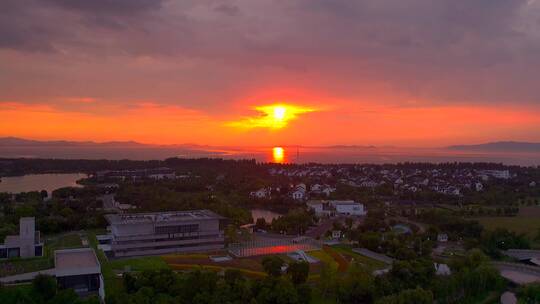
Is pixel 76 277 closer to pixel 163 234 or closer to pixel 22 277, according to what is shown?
pixel 22 277

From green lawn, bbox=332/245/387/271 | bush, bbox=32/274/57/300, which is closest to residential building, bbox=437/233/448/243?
green lawn, bbox=332/245/387/271

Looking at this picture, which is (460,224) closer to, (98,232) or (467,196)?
(467,196)

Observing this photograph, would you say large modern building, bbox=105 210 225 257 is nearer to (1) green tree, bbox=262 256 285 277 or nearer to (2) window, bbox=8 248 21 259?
(2) window, bbox=8 248 21 259

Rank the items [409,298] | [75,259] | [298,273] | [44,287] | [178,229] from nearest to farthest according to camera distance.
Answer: [409,298] < [44,287] < [298,273] < [75,259] < [178,229]

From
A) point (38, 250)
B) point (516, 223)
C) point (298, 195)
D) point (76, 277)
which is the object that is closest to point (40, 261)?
point (38, 250)

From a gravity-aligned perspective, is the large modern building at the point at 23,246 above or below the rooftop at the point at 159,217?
below

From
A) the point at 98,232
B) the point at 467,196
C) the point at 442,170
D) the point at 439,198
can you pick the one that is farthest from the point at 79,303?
the point at 442,170

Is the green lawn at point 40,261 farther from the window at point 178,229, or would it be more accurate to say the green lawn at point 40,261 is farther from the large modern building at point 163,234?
the window at point 178,229

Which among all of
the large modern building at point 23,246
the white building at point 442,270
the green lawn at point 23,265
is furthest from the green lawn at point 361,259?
the large modern building at point 23,246
